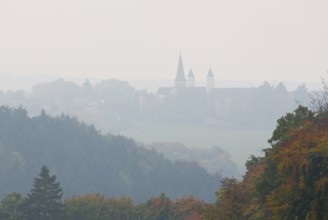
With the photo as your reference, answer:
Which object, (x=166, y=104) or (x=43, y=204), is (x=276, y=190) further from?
(x=166, y=104)

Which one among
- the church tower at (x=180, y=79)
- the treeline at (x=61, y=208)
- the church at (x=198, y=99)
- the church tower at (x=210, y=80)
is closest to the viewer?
the treeline at (x=61, y=208)

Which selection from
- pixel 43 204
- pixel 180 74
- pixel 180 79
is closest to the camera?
pixel 43 204

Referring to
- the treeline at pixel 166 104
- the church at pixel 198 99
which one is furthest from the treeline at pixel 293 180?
the church at pixel 198 99

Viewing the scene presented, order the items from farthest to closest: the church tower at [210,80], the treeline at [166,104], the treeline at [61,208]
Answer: the church tower at [210,80]
the treeline at [166,104]
the treeline at [61,208]

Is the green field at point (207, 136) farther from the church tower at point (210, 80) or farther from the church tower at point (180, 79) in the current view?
the church tower at point (210, 80)

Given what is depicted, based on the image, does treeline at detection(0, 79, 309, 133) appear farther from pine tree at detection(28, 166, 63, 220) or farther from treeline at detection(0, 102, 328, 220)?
treeline at detection(0, 102, 328, 220)

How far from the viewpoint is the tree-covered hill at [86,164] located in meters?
64.8

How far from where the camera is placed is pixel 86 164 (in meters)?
69.4

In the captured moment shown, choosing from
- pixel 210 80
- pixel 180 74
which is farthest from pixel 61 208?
pixel 210 80

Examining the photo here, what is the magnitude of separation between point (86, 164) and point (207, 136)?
57673 millimetres

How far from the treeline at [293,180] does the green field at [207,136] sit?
7143 centimetres

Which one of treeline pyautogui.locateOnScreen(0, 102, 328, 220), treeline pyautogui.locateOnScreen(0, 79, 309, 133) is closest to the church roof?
treeline pyautogui.locateOnScreen(0, 79, 309, 133)

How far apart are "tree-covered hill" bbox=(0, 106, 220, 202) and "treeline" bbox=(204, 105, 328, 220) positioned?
1737 inches

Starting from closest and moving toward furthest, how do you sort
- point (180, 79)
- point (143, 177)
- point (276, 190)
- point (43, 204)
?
point (276, 190) → point (43, 204) → point (143, 177) → point (180, 79)
